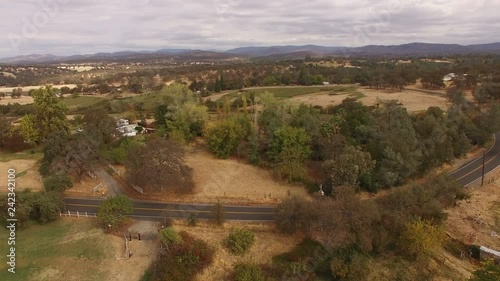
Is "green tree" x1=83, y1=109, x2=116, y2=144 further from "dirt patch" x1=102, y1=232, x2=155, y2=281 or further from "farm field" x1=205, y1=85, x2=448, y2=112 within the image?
"farm field" x1=205, y1=85, x2=448, y2=112

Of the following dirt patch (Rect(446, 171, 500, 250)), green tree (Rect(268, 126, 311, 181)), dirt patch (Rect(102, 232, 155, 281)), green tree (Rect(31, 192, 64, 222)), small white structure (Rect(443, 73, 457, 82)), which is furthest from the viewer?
small white structure (Rect(443, 73, 457, 82))

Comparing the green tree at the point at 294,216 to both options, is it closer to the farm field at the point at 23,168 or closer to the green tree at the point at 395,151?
the green tree at the point at 395,151

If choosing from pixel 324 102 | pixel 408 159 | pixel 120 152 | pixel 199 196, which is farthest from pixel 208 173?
pixel 324 102

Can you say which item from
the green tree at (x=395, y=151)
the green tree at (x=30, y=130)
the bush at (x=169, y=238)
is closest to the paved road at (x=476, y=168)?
the green tree at (x=395, y=151)

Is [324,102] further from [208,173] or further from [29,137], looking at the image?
[29,137]

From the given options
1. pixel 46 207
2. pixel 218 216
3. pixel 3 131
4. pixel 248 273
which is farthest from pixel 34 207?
pixel 3 131

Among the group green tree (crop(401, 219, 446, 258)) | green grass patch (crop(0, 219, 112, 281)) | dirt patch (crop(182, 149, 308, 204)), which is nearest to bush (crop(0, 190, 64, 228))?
green grass patch (crop(0, 219, 112, 281))
